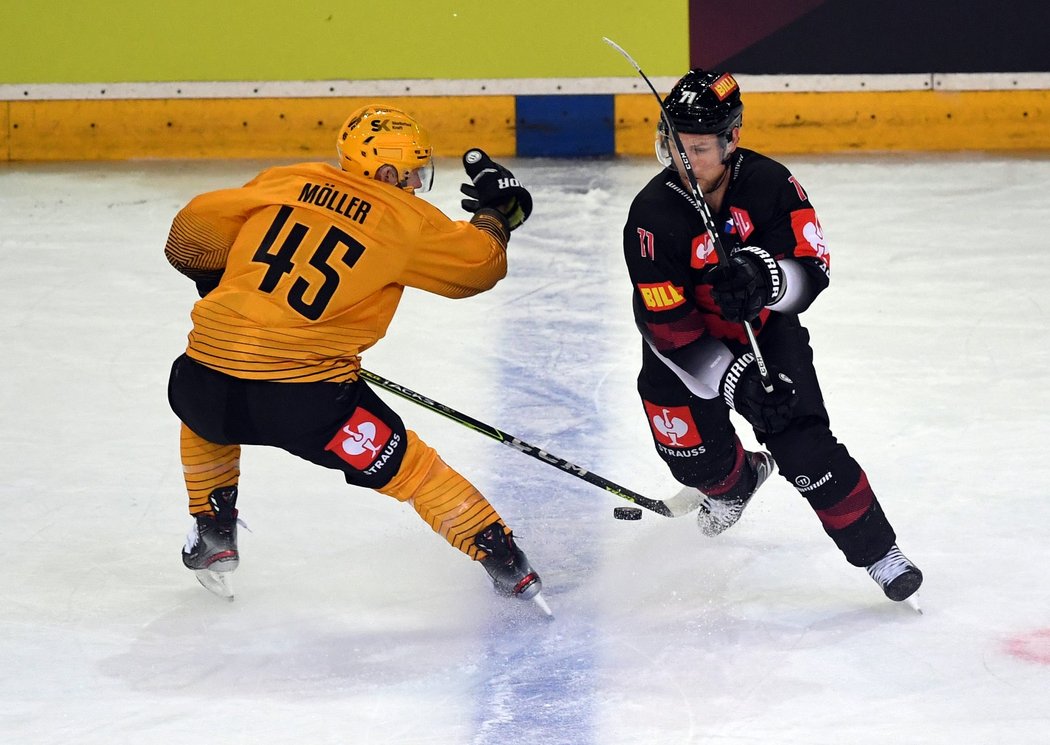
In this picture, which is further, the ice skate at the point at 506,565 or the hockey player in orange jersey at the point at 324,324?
the ice skate at the point at 506,565

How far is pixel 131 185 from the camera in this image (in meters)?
6.21

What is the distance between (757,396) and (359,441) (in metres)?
0.73

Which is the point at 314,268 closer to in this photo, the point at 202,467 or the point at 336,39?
the point at 202,467

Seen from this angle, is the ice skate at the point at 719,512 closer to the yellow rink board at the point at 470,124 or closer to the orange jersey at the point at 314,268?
the orange jersey at the point at 314,268

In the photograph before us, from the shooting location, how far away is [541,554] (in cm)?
311

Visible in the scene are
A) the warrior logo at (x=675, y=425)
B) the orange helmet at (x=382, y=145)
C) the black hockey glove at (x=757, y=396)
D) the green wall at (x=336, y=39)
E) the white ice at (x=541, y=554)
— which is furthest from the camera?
the green wall at (x=336, y=39)

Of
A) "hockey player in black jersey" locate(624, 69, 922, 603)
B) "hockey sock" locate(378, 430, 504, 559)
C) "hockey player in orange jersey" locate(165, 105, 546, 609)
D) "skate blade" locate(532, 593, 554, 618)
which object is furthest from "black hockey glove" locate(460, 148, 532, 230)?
"skate blade" locate(532, 593, 554, 618)

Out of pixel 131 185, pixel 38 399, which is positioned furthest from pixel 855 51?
pixel 38 399

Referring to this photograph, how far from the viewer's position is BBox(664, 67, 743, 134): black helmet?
2.71m

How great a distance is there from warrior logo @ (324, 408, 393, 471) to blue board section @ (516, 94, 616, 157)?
13.6 ft

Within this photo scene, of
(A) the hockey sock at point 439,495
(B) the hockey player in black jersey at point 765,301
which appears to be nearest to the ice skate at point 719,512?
(B) the hockey player in black jersey at point 765,301

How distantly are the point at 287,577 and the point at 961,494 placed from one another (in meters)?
1.49

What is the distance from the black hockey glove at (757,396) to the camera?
8.72ft

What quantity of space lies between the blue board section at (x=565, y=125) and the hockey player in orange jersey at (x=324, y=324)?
387 cm
